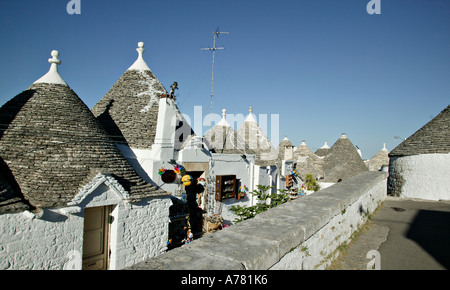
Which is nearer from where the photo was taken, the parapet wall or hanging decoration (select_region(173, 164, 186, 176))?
the parapet wall

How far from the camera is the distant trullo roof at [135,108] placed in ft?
36.1

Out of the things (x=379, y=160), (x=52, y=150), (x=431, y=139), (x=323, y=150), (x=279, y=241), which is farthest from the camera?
(x=323, y=150)

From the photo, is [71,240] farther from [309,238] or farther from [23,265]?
[309,238]

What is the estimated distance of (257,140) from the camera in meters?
19.2

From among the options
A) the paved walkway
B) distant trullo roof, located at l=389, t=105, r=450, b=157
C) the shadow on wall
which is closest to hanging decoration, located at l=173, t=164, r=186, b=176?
the paved walkway

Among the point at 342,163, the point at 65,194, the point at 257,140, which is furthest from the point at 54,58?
the point at 342,163

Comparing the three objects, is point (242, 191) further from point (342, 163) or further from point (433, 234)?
point (342, 163)

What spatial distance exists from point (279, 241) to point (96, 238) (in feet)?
23.4

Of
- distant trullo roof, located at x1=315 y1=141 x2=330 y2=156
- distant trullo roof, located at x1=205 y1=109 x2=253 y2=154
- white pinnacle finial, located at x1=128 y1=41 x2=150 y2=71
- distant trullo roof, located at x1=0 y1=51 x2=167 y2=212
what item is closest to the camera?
distant trullo roof, located at x1=0 y1=51 x2=167 y2=212

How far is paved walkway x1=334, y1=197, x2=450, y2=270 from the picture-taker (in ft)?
11.0

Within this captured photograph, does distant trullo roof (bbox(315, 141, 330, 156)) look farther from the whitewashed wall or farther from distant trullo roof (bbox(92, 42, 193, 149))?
the whitewashed wall

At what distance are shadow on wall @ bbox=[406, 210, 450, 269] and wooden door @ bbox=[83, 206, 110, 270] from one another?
7.26 m
